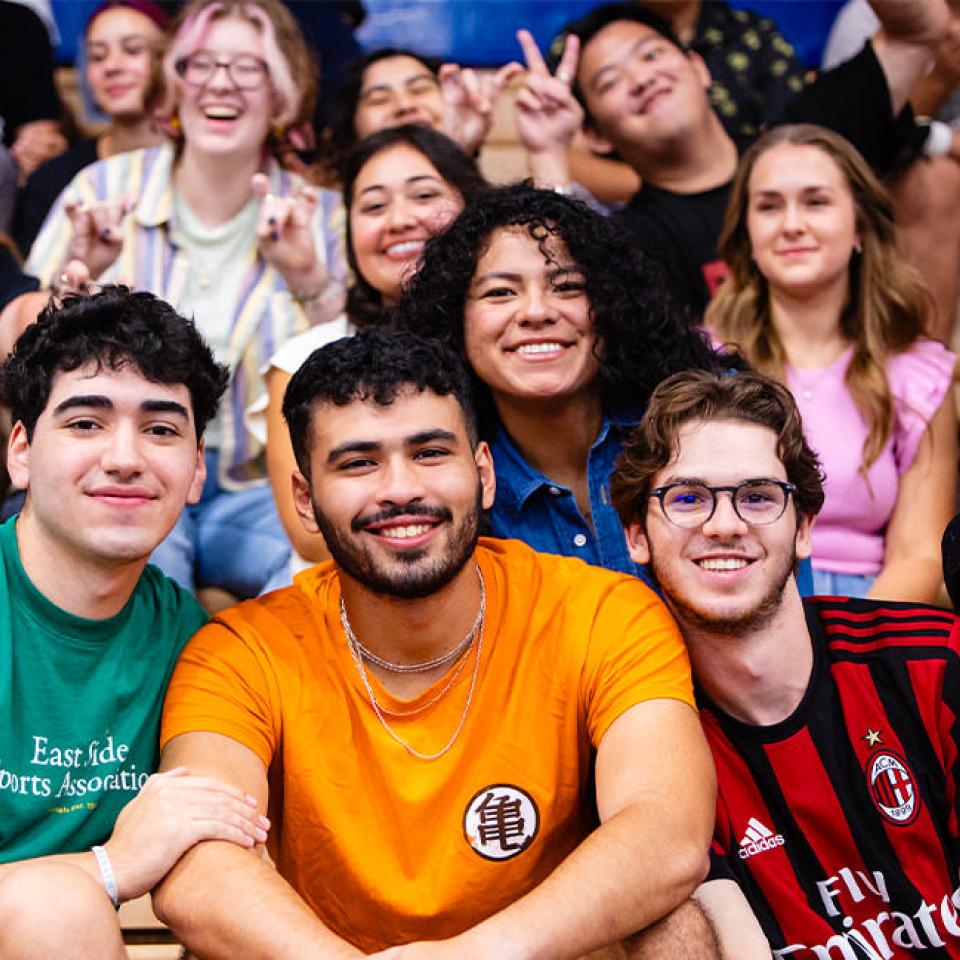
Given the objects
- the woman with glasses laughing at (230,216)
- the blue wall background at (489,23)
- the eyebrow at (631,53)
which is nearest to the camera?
the woman with glasses laughing at (230,216)

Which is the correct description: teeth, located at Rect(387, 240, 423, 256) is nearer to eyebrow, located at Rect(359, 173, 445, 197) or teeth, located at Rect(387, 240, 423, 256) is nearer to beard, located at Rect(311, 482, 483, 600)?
eyebrow, located at Rect(359, 173, 445, 197)

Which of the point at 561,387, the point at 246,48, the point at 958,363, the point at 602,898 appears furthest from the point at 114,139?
the point at 602,898

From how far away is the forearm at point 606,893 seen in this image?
1762mm

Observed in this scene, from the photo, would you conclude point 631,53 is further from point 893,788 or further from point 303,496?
point 893,788

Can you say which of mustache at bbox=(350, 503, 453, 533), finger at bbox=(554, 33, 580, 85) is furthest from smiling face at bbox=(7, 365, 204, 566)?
finger at bbox=(554, 33, 580, 85)

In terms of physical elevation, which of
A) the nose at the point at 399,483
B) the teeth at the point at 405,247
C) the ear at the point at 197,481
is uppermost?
the teeth at the point at 405,247

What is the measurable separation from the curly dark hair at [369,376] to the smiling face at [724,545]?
335 mm

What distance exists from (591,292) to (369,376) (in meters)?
0.67

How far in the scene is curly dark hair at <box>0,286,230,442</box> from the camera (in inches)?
83.5

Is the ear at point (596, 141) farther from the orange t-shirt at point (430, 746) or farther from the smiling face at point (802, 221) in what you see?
the orange t-shirt at point (430, 746)

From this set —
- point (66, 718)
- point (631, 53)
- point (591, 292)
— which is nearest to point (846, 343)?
point (591, 292)

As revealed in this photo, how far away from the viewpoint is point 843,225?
3.04 meters

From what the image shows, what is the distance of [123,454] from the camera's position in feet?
6.70

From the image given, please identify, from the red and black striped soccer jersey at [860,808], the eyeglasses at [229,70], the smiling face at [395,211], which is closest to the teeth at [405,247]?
the smiling face at [395,211]
